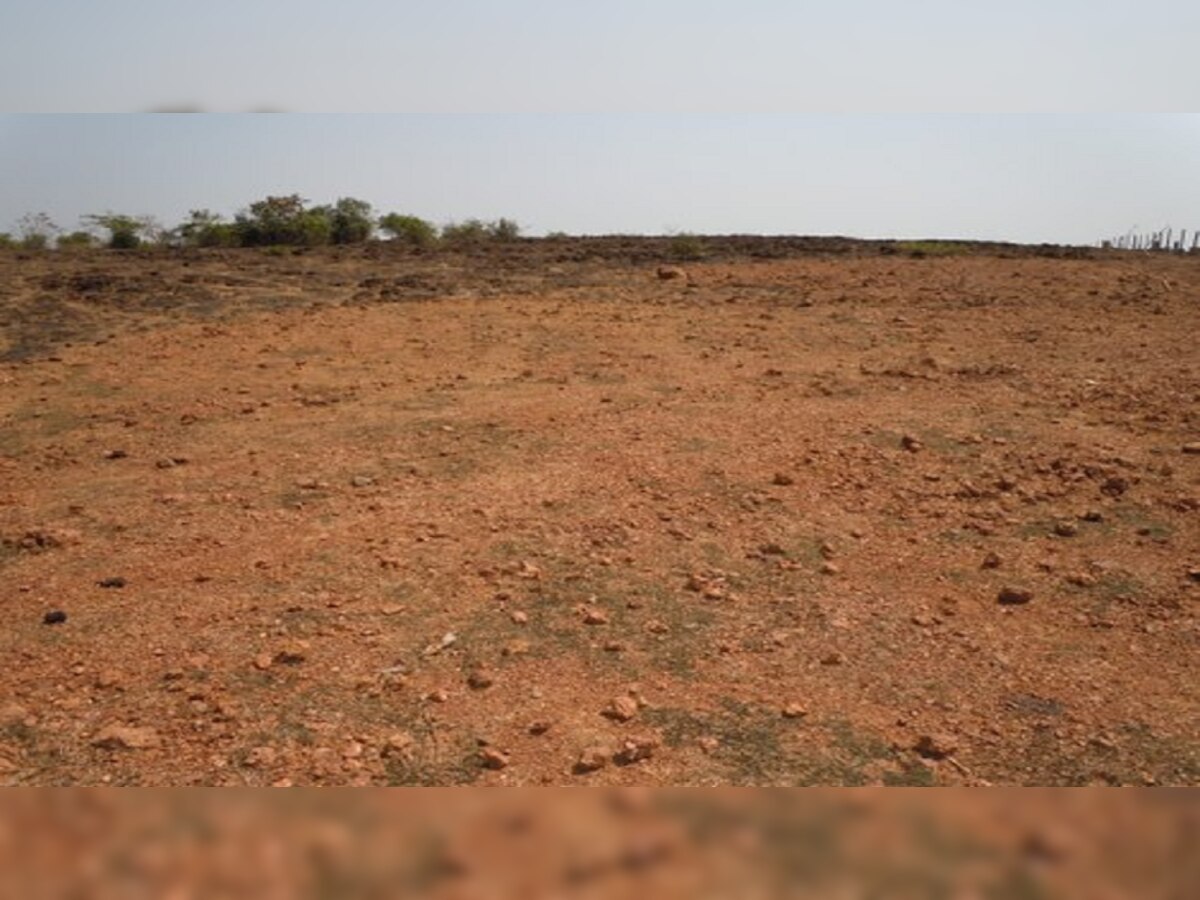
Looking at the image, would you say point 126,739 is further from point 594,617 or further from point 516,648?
point 594,617

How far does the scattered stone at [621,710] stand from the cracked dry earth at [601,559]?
1cm

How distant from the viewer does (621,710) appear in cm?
264

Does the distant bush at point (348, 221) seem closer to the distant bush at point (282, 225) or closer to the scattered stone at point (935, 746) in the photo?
the distant bush at point (282, 225)

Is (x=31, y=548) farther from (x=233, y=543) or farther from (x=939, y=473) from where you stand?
(x=939, y=473)

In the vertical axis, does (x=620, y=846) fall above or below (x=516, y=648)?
above

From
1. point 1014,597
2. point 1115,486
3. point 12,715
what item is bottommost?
point 12,715

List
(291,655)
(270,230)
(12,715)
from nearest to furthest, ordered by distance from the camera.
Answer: (12,715) < (291,655) < (270,230)

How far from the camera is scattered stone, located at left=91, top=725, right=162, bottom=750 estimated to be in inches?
98.0

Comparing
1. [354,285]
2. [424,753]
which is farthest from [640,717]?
[354,285]

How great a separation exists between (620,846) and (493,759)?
3.75ft

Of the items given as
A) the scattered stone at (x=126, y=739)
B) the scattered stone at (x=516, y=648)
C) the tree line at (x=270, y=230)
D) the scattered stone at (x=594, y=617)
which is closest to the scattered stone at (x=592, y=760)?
the scattered stone at (x=516, y=648)

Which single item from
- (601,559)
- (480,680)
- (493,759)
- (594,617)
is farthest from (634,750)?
(601,559)

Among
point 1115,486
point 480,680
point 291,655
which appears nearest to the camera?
point 480,680

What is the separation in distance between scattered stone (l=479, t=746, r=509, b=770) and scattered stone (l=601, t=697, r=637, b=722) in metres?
0.32
